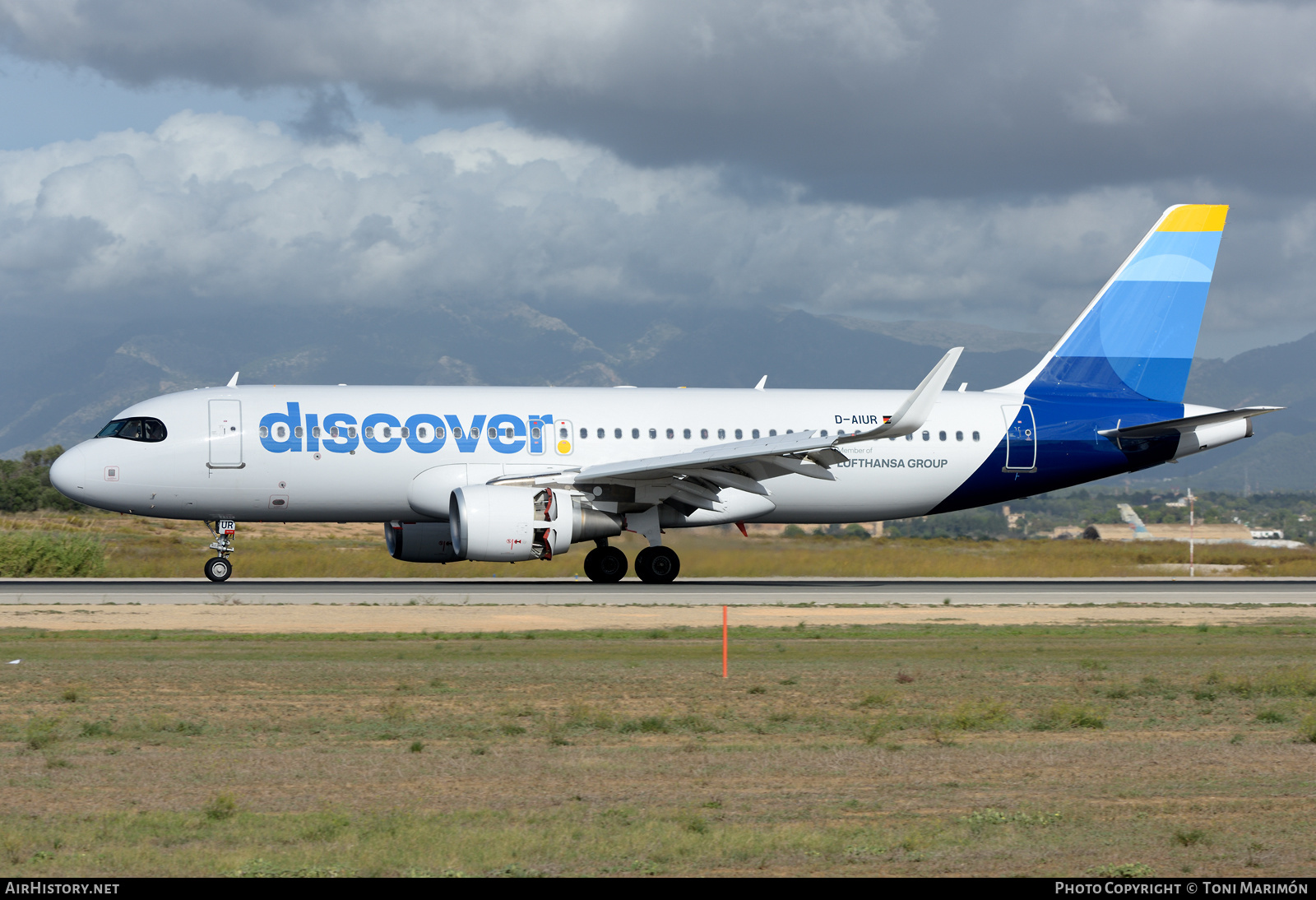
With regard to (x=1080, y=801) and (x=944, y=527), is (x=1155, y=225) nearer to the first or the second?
(x=1080, y=801)

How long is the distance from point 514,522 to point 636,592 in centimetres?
279

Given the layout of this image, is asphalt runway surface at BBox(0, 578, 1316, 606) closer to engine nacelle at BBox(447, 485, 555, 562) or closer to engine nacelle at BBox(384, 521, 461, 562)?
engine nacelle at BBox(384, 521, 461, 562)

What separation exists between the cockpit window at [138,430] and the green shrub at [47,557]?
6790 mm

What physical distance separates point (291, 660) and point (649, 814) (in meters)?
8.97

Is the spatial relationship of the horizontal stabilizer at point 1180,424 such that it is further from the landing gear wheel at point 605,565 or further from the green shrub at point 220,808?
the green shrub at point 220,808

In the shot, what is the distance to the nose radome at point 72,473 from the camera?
27.7 meters

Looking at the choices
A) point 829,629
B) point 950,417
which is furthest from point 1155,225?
point 829,629

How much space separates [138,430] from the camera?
28.1 m

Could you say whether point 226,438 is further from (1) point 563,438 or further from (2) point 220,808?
(2) point 220,808

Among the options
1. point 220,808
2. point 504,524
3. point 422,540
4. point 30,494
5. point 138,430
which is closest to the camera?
point 220,808

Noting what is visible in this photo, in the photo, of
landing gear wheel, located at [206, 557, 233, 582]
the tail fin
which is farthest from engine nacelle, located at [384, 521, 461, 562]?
the tail fin

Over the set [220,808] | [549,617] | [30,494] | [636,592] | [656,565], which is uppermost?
[30,494]

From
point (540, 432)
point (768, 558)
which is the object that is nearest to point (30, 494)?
point (768, 558)

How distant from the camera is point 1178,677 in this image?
615 inches
